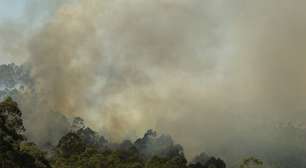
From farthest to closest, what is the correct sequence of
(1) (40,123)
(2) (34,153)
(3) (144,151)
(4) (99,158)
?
(1) (40,123)
(3) (144,151)
(4) (99,158)
(2) (34,153)

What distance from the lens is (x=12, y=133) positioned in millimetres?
55031

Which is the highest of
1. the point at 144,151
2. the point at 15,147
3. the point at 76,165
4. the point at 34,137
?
the point at 34,137

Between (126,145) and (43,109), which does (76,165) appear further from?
(43,109)

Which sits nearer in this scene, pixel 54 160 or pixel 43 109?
pixel 54 160

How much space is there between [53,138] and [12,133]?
121 metres

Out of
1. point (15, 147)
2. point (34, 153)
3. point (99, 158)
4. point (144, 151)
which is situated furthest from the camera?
point (144, 151)

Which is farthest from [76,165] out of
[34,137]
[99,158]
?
[34,137]

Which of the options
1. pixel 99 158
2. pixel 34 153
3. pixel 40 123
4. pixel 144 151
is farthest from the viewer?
pixel 40 123

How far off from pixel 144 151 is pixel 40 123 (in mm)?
33257

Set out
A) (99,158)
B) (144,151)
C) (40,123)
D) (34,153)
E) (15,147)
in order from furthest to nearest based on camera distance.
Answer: (40,123), (144,151), (99,158), (34,153), (15,147)

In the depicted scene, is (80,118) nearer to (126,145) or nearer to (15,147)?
(126,145)

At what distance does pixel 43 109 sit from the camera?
18012 cm

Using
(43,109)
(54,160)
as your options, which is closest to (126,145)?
(43,109)

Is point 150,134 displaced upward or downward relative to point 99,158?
upward
